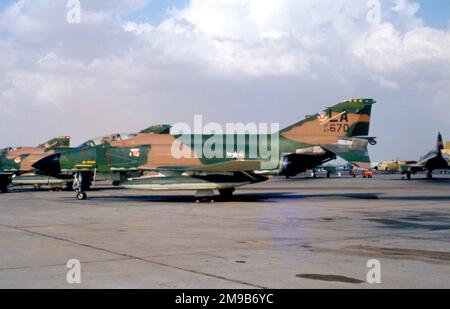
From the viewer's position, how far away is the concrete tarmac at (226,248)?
6598 mm

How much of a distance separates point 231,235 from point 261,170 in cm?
987

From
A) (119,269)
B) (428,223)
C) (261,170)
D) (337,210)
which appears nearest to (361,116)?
(261,170)

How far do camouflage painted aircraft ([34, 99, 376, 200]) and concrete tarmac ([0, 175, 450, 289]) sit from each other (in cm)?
465

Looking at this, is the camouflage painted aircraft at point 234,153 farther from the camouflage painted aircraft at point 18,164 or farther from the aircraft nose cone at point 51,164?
the camouflage painted aircraft at point 18,164

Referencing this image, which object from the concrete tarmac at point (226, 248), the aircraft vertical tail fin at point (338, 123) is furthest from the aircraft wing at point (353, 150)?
the concrete tarmac at point (226, 248)

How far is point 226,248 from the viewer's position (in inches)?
360

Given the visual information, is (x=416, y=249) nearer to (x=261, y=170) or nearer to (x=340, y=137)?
(x=261, y=170)

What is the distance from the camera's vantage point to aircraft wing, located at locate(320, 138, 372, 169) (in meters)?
20.9

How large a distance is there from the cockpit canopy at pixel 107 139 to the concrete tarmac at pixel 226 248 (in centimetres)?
735

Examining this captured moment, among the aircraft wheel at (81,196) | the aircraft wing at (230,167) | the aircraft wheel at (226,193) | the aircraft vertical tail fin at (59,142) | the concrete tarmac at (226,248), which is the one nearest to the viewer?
the concrete tarmac at (226,248)

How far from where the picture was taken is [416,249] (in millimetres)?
9062

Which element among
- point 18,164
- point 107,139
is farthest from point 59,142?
point 107,139

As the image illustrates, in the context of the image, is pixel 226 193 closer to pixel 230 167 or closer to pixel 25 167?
pixel 230 167

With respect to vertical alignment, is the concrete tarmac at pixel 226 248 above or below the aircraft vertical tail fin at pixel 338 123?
below
